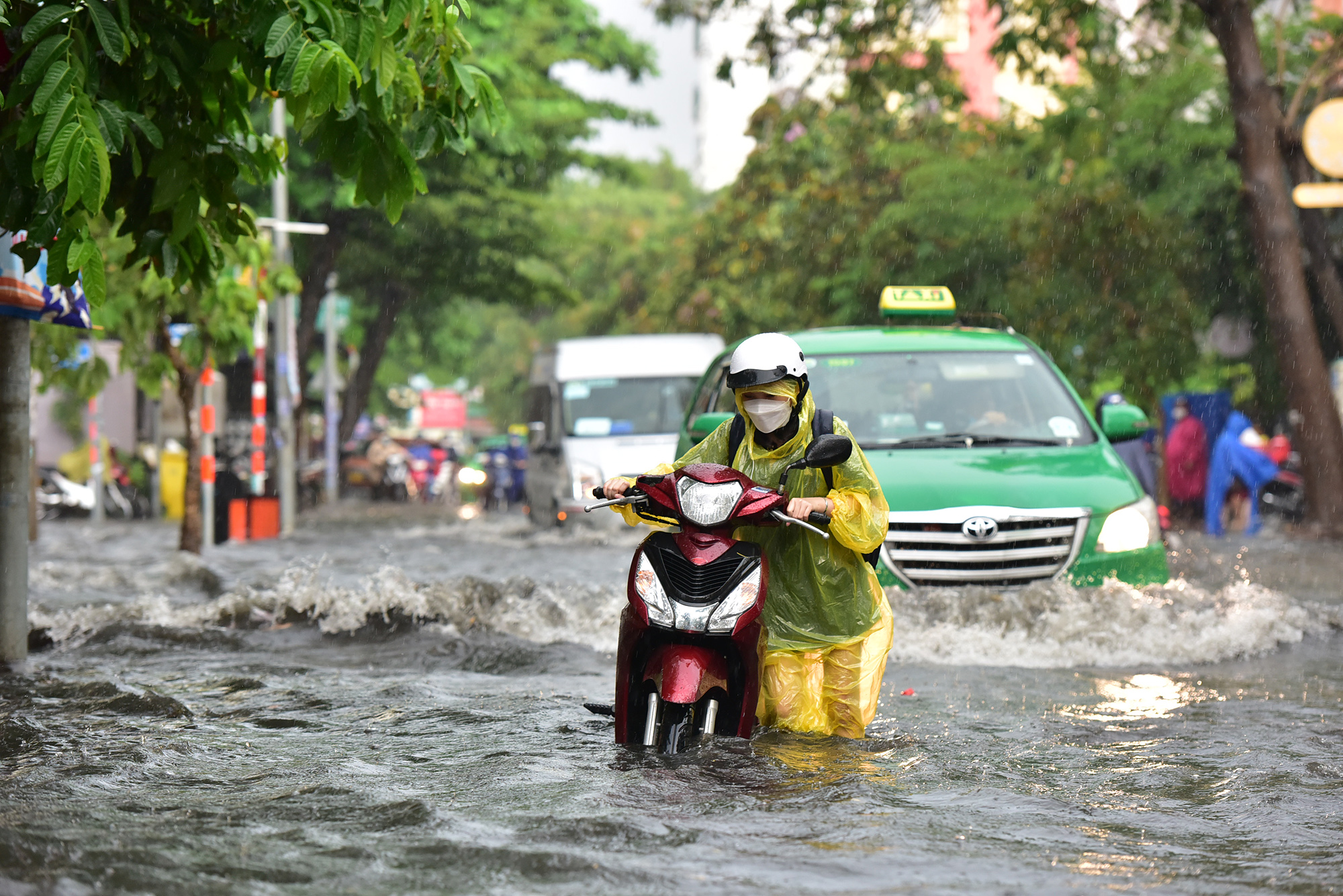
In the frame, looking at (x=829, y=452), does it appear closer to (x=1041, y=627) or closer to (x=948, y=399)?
(x=1041, y=627)

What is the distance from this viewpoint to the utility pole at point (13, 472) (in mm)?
8227

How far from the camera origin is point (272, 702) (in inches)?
290

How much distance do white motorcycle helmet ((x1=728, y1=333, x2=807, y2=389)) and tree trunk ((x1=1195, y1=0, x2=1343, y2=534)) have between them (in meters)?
13.8

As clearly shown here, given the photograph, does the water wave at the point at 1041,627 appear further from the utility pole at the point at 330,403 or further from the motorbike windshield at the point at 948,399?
the utility pole at the point at 330,403

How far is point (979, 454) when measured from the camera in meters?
8.80

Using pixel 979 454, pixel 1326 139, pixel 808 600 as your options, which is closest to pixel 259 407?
pixel 1326 139

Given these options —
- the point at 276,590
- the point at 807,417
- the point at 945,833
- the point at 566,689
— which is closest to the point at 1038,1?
the point at 276,590

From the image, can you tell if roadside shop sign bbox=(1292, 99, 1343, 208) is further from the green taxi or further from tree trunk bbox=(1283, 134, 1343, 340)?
the green taxi

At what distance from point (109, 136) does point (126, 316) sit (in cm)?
985

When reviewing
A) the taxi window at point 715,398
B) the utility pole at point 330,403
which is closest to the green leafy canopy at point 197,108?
the taxi window at point 715,398

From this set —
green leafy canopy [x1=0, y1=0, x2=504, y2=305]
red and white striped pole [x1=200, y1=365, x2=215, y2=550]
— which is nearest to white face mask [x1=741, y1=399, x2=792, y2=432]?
green leafy canopy [x1=0, y1=0, x2=504, y2=305]

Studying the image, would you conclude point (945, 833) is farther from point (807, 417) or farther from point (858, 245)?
point (858, 245)

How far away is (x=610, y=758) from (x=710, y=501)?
3.20 feet

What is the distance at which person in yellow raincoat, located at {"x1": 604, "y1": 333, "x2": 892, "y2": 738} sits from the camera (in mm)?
5617
